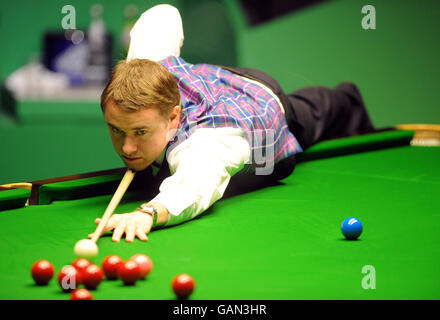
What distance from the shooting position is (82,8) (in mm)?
6656

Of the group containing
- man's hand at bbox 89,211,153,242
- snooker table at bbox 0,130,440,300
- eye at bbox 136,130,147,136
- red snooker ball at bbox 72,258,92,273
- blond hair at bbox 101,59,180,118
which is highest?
blond hair at bbox 101,59,180,118

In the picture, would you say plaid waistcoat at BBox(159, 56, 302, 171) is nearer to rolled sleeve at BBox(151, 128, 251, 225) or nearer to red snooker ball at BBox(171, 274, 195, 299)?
rolled sleeve at BBox(151, 128, 251, 225)

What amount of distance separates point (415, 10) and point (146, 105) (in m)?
4.48

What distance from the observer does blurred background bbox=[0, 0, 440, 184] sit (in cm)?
618

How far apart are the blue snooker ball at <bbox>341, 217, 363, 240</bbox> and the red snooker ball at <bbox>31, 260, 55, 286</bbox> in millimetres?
952

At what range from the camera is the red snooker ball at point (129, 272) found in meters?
1.72

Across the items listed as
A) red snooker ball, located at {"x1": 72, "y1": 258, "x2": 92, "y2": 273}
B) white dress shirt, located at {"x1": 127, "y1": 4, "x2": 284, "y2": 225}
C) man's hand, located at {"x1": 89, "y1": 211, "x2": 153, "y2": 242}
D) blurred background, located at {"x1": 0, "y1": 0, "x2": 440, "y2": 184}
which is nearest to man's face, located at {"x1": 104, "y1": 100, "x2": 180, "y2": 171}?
white dress shirt, located at {"x1": 127, "y1": 4, "x2": 284, "y2": 225}

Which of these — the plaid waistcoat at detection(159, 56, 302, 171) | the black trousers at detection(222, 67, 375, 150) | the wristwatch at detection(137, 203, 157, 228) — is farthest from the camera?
the black trousers at detection(222, 67, 375, 150)

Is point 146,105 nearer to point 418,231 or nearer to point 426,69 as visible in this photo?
point 418,231

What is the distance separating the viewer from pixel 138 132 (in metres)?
2.50

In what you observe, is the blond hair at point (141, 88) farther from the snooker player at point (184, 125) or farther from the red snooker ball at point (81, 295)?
the red snooker ball at point (81, 295)

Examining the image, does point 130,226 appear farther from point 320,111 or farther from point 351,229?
point 320,111

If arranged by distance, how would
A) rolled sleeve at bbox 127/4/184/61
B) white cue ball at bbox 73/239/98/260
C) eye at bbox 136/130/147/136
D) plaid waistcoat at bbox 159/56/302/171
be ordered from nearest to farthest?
white cue ball at bbox 73/239/98/260 < eye at bbox 136/130/147/136 < plaid waistcoat at bbox 159/56/302/171 < rolled sleeve at bbox 127/4/184/61
